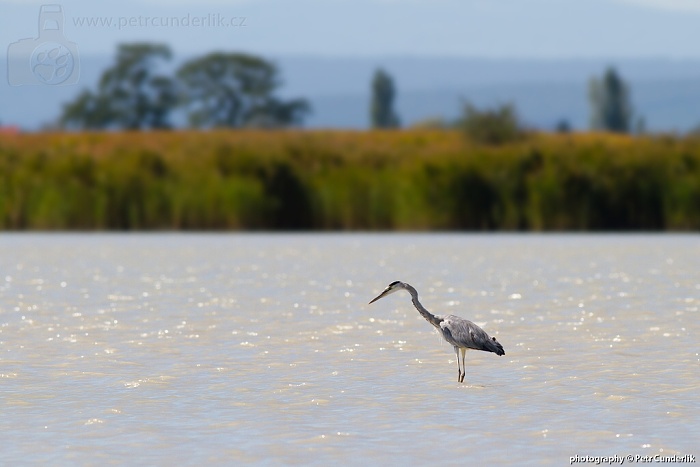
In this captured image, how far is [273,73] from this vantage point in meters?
84.2

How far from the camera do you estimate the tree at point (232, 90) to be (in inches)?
3228

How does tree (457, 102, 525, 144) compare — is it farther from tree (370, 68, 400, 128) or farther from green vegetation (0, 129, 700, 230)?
tree (370, 68, 400, 128)

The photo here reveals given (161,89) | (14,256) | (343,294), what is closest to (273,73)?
(161,89)

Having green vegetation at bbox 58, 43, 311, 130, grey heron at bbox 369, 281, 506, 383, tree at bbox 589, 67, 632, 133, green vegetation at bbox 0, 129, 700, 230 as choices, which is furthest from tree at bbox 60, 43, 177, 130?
grey heron at bbox 369, 281, 506, 383

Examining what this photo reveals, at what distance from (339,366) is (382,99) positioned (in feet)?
258

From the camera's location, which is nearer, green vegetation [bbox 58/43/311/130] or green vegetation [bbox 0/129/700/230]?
green vegetation [bbox 0/129/700/230]

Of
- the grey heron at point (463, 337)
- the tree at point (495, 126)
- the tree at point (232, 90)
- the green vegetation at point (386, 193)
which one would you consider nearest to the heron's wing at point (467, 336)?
the grey heron at point (463, 337)

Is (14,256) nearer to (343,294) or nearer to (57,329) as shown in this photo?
(343,294)

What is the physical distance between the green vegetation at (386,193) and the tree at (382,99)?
55.8 m

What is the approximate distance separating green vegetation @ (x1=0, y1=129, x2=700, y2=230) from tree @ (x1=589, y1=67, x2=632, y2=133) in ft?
205

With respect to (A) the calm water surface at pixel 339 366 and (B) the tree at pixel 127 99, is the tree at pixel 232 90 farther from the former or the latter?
(A) the calm water surface at pixel 339 366

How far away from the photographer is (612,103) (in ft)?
311

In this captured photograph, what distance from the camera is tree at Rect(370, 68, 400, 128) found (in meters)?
87.0

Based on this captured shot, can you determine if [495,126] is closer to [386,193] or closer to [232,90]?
[386,193]
